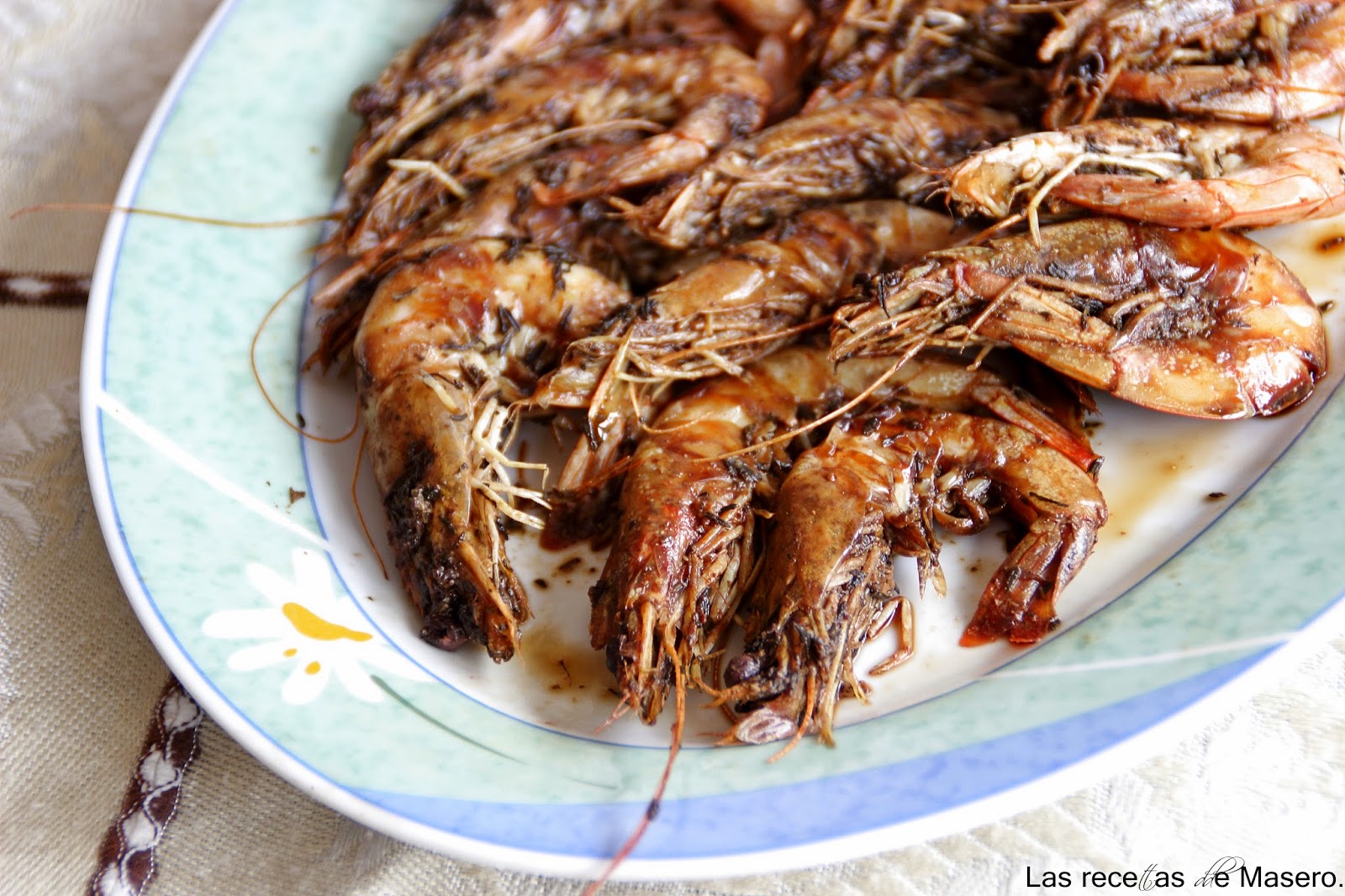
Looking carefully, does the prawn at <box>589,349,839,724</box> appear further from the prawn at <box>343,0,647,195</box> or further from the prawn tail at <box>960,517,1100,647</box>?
the prawn at <box>343,0,647,195</box>

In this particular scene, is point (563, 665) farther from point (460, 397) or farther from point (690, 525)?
point (460, 397)

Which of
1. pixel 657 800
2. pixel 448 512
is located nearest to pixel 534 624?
pixel 448 512

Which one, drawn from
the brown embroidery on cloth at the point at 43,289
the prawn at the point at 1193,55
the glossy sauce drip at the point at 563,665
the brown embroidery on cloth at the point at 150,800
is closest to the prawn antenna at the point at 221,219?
the brown embroidery on cloth at the point at 43,289

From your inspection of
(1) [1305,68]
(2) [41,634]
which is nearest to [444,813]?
(2) [41,634]

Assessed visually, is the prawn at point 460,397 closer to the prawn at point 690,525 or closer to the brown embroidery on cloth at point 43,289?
the prawn at point 690,525

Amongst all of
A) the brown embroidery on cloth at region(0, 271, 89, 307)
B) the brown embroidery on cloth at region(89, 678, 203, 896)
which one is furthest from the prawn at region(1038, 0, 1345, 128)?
the brown embroidery on cloth at region(0, 271, 89, 307)

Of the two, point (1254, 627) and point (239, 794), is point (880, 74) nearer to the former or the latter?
point (1254, 627)

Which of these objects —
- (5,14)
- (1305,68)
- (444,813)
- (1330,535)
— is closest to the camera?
(444,813)
